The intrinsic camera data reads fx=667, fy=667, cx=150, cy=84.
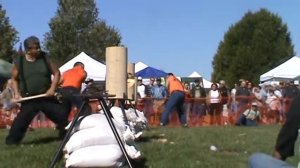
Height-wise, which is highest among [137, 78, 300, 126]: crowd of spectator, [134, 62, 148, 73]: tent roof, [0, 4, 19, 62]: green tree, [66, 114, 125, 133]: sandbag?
[0, 4, 19, 62]: green tree

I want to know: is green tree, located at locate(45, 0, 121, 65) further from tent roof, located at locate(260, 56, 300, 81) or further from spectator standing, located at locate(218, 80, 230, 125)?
spectator standing, located at locate(218, 80, 230, 125)

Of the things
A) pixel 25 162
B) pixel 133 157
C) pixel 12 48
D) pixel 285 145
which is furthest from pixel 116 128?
pixel 12 48

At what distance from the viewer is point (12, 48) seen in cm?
5319

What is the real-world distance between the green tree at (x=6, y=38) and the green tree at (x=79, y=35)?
7.82 metres

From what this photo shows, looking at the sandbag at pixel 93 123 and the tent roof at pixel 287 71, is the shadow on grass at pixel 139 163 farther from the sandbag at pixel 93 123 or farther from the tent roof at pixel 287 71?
the tent roof at pixel 287 71

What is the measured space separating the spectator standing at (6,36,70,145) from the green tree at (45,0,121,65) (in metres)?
51.6

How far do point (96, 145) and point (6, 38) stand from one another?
46677 millimetres

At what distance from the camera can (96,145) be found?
7.37 metres

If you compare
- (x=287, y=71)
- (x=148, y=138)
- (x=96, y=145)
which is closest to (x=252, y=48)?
(x=287, y=71)

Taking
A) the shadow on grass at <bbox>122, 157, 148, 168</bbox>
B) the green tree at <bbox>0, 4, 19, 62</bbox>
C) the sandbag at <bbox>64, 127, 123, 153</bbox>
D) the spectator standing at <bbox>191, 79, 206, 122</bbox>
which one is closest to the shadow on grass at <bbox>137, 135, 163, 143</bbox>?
the shadow on grass at <bbox>122, 157, 148, 168</bbox>

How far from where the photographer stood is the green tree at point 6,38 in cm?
5203

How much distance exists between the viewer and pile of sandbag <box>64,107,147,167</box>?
714 cm

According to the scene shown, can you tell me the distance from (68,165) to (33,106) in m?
2.43

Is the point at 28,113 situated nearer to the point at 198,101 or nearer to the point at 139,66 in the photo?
the point at 198,101
